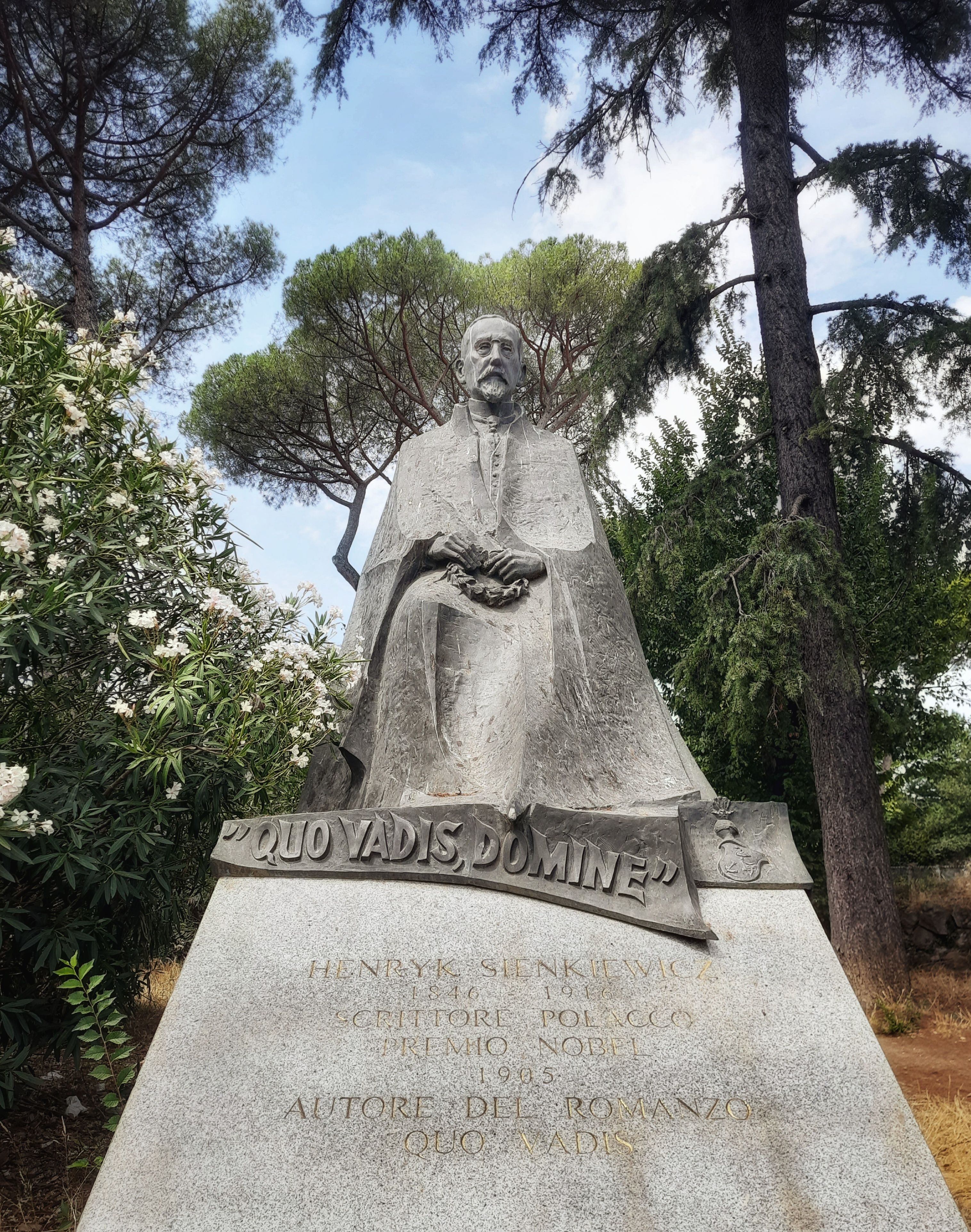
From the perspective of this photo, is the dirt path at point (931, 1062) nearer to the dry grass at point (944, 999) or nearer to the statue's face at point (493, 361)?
the dry grass at point (944, 999)

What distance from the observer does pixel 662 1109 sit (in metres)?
2.43

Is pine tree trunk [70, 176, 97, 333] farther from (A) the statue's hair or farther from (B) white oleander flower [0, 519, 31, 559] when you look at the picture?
(B) white oleander flower [0, 519, 31, 559]

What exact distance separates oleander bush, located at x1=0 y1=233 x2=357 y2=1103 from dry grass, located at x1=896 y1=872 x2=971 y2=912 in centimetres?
812

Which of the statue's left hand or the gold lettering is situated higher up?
the statue's left hand

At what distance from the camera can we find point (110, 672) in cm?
393

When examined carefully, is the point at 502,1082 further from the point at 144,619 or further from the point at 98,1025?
the point at 144,619

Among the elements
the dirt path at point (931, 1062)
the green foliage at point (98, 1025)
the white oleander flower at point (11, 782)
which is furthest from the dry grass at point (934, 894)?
the white oleander flower at point (11, 782)

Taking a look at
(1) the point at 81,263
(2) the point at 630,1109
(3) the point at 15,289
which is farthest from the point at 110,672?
(1) the point at 81,263

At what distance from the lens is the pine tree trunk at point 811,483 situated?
24.2ft

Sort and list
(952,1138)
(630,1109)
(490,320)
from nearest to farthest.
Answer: (630,1109) → (952,1138) → (490,320)

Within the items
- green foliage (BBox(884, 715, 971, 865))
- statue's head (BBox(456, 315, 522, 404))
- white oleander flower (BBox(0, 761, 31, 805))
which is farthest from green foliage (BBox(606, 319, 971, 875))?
white oleander flower (BBox(0, 761, 31, 805))

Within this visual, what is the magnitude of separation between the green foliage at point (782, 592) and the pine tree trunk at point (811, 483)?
0.80 ft

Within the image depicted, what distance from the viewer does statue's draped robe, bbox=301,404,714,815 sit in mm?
3344

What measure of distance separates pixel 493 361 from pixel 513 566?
3.62 ft
